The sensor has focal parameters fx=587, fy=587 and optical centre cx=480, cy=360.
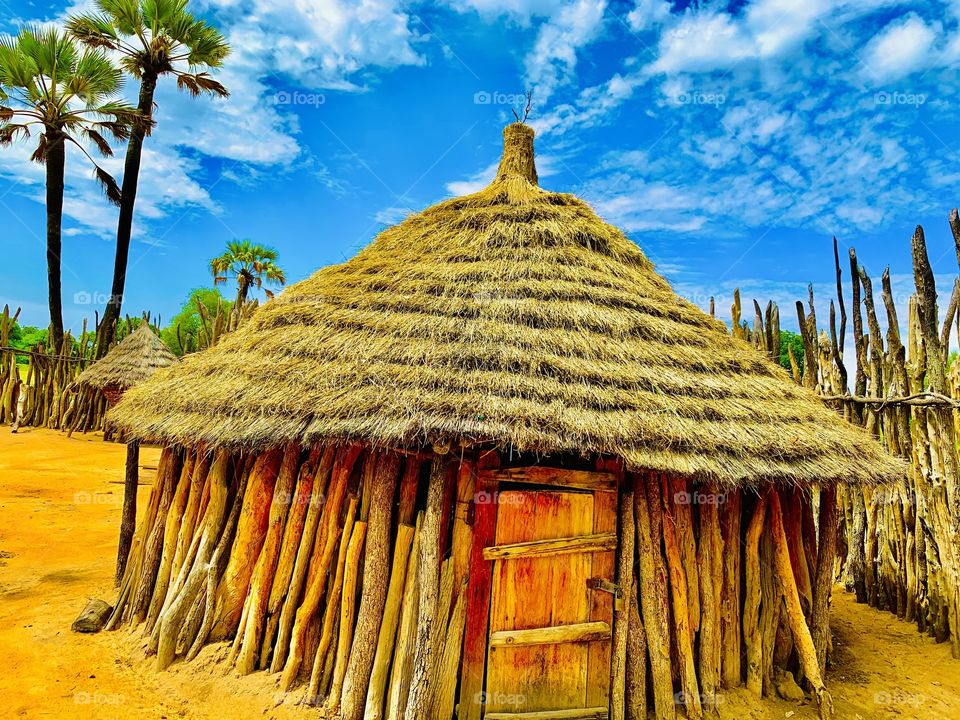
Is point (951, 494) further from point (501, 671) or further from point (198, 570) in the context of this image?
point (198, 570)

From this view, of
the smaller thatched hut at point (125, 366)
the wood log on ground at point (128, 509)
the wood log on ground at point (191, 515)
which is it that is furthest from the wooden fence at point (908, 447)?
the smaller thatched hut at point (125, 366)

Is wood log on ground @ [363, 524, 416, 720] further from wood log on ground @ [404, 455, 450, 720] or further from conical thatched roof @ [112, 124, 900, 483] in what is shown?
conical thatched roof @ [112, 124, 900, 483]

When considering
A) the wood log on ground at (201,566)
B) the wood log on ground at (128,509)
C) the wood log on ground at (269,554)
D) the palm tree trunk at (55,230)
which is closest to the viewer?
the wood log on ground at (269,554)

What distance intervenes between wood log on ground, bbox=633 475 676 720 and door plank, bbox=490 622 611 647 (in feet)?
1.40

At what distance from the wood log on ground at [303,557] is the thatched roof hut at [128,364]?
13195mm

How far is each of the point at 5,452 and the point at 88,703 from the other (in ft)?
42.5

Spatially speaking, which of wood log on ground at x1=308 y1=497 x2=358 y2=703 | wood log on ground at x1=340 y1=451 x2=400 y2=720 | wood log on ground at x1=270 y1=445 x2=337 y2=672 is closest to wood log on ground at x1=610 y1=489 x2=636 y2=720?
wood log on ground at x1=340 y1=451 x2=400 y2=720

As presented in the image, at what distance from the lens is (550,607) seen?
16.7 feet

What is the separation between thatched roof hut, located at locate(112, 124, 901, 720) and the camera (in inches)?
190

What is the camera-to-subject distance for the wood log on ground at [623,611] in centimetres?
508

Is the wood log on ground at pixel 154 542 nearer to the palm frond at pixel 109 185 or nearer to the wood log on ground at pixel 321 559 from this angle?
the wood log on ground at pixel 321 559

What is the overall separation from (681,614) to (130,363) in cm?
1705

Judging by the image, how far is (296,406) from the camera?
5.03m

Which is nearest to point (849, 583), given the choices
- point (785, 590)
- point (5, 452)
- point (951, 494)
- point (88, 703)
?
point (951, 494)
